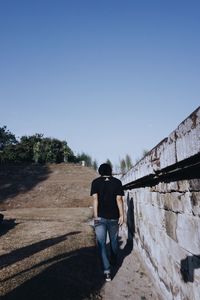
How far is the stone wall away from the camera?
2.59 meters

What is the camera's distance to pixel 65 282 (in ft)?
16.4

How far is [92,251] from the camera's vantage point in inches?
299

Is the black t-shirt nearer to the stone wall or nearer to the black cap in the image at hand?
the black cap

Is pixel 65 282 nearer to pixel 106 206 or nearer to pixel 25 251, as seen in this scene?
pixel 106 206

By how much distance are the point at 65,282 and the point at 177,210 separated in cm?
251

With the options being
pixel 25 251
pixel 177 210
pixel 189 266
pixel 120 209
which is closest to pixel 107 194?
pixel 120 209

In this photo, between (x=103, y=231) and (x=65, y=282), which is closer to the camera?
(x=65, y=282)

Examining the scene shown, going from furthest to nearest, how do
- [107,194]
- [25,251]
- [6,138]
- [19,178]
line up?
[6,138], [19,178], [25,251], [107,194]

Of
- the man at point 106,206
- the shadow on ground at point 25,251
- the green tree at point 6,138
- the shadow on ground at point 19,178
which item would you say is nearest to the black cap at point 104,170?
the man at point 106,206

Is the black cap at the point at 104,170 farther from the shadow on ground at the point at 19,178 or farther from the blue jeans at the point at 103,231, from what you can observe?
the shadow on ground at the point at 19,178

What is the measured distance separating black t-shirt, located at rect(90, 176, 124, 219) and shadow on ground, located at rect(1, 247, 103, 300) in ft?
3.23

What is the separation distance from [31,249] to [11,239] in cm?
220

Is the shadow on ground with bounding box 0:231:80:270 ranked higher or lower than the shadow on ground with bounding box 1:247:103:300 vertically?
higher

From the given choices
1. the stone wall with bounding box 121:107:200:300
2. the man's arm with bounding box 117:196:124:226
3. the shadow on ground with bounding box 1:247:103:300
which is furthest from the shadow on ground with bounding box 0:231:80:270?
the stone wall with bounding box 121:107:200:300
